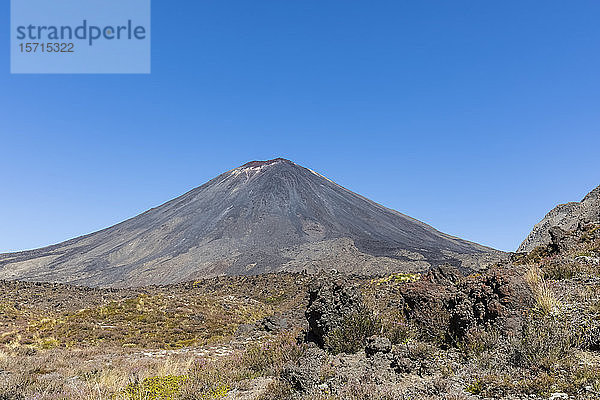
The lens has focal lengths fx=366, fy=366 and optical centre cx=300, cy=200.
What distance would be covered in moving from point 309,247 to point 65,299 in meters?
38.8

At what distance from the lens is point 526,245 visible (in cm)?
3234

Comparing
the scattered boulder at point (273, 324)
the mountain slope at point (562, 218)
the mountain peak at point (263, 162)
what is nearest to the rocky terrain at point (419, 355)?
the scattered boulder at point (273, 324)

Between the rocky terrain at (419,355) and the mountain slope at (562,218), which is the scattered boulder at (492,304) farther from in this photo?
the mountain slope at (562,218)

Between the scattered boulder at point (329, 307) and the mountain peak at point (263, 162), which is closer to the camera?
the scattered boulder at point (329, 307)

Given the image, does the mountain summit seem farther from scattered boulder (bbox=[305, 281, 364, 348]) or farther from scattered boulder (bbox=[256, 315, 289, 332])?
scattered boulder (bbox=[305, 281, 364, 348])

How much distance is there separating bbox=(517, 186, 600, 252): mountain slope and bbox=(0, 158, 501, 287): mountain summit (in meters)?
13.1

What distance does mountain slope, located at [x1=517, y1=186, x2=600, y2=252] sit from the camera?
26.6 m

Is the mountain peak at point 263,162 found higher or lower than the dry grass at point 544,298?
higher

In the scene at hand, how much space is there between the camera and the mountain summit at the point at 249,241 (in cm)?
5709

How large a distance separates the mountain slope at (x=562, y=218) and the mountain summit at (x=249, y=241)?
13078 millimetres

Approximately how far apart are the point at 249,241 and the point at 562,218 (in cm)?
5161

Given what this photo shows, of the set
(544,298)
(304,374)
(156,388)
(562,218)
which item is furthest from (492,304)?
(562,218)

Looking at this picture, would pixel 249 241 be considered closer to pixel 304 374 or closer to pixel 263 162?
pixel 263 162

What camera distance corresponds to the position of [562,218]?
31.7m
